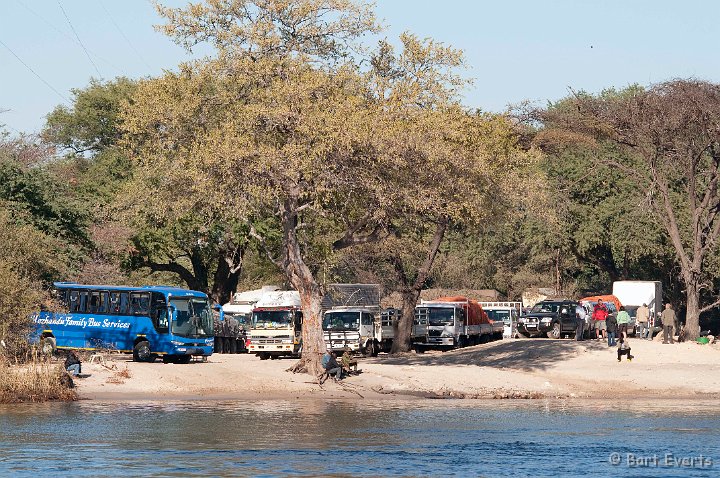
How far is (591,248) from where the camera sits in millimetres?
76125

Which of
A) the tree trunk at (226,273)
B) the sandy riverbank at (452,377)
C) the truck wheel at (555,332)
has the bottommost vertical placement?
the sandy riverbank at (452,377)

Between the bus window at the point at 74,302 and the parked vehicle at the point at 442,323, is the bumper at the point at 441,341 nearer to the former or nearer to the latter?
the parked vehicle at the point at 442,323

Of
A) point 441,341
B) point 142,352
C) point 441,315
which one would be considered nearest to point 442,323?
point 441,315

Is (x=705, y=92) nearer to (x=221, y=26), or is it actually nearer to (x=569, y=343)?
(x=569, y=343)

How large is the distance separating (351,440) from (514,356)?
2236cm

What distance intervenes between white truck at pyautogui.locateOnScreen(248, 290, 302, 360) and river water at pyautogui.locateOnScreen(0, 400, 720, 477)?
1217 centimetres

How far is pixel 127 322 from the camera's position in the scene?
46719mm

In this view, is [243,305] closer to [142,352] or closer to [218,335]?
[218,335]

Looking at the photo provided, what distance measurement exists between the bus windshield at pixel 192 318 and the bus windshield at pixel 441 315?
43.2 ft

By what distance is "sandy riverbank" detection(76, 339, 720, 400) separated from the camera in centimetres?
4034

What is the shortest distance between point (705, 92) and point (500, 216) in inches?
526

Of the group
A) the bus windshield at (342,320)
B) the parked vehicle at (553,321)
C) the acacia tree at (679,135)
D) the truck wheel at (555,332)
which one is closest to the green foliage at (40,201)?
the bus windshield at (342,320)

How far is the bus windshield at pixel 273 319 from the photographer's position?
5003 cm

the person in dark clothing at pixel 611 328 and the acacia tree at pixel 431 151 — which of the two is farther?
the person in dark clothing at pixel 611 328
